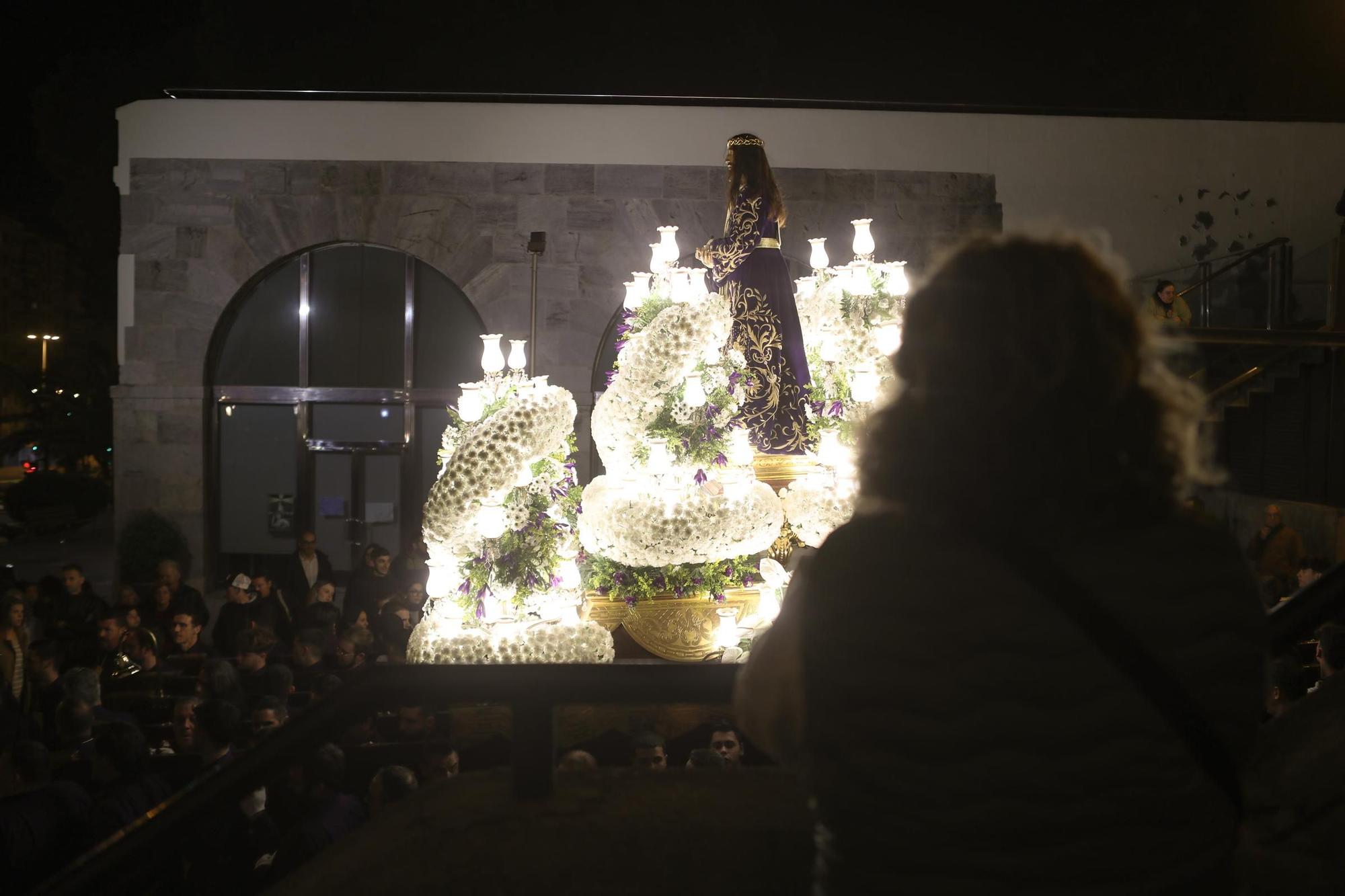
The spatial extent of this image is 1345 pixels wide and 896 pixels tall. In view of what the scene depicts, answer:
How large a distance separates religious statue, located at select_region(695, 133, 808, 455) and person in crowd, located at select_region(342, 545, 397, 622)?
347 centimetres

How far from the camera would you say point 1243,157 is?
11.1 meters

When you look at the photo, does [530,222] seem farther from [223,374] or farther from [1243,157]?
[1243,157]

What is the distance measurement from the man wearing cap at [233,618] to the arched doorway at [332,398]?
3266mm

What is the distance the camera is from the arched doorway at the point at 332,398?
1125cm

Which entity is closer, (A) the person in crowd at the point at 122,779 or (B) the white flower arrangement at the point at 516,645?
(A) the person in crowd at the point at 122,779

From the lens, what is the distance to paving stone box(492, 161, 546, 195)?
10906 mm

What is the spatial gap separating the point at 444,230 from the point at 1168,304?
677 cm

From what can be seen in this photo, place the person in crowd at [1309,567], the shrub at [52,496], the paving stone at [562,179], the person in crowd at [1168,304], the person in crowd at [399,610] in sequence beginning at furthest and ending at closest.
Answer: the shrub at [52,496], the paving stone at [562,179], the person in crowd at [1168,304], the person in crowd at [399,610], the person in crowd at [1309,567]

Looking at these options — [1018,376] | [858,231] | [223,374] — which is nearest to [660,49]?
[223,374]

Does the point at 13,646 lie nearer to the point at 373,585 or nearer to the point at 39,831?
the point at 373,585

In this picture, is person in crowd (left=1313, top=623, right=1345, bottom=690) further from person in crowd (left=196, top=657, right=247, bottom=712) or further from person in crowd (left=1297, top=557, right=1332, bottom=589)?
person in crowd (left=196, top=657, right=247, bottom=712)

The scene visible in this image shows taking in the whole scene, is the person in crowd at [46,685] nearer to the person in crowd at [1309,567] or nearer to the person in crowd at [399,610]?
the person in crowd at [399,610]

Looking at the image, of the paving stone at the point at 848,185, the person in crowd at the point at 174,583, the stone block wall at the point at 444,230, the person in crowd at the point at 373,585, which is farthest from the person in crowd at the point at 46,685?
the paving stone at the point at 848,185

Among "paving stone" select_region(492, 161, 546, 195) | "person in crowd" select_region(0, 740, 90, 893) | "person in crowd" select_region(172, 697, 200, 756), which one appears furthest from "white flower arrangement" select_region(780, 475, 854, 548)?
"paving stone" select_region(492, 161, 546, 195)
